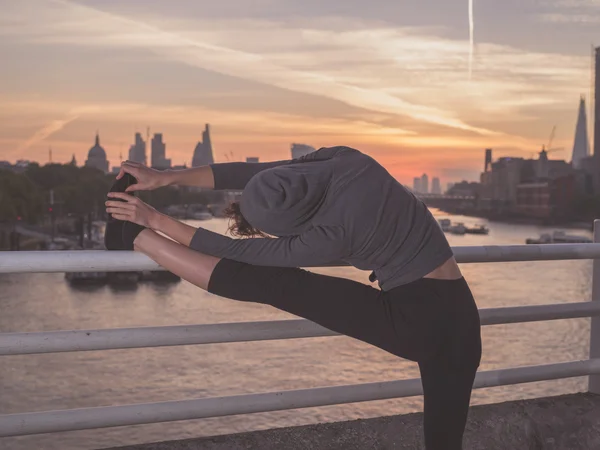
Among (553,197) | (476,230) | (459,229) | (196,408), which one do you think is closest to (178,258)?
(196,408)

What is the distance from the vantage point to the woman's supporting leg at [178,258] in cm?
215

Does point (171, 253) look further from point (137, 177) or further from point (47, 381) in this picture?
point (47, 381)

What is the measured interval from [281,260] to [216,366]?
57.4m

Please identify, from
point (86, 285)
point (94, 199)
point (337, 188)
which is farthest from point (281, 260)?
point (94, 199)

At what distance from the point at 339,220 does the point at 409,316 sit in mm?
324

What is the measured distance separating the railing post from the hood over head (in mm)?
1636

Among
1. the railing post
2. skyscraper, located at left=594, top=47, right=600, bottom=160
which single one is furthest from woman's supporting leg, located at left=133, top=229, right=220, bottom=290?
skyscraper, located at left=594, top=47, right=600, bottom=160

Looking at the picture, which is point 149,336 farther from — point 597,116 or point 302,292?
point 597,116

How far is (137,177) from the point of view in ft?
8.06

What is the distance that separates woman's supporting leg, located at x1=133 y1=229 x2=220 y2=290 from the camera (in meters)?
2.15

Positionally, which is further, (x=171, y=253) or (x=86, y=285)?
(x=86, y=285)

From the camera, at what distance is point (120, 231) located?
2338mm

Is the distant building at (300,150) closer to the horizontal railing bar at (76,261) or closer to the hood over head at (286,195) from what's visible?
the hood over head at (286,195)

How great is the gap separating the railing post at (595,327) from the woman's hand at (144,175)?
172cm
